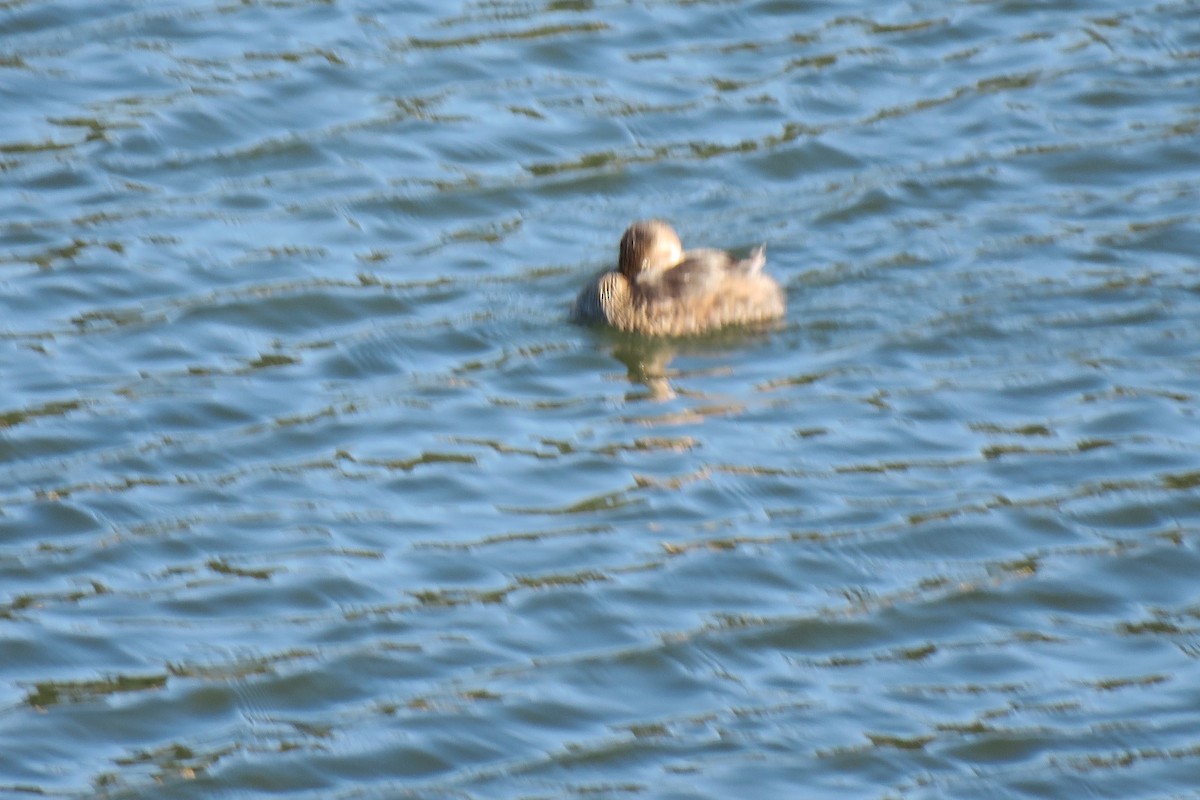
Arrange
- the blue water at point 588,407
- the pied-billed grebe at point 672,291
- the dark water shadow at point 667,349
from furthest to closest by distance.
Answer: the pied-billed grebe at point 672,291
the dark water shadow at point 667,349
the blue water at point 588,407

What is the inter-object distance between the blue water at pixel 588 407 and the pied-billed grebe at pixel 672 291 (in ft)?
0.44

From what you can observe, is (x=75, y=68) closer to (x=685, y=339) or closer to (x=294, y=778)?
(x=685, y=339)

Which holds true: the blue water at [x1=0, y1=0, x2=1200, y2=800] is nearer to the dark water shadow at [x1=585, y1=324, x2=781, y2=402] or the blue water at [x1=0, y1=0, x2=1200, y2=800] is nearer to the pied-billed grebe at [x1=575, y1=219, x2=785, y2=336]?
the dark water shadow at [x1=585, y1=324, x2=781, y2=402]

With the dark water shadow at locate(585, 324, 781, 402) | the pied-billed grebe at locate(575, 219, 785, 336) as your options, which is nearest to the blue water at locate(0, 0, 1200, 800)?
the dark water shadow at locate(585, 324, 781, 402)

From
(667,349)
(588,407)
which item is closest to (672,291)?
(667,349)

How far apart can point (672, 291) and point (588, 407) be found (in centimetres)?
110

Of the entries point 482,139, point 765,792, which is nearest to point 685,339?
point 482,139

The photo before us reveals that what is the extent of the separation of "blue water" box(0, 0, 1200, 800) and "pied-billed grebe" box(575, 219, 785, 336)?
134mm

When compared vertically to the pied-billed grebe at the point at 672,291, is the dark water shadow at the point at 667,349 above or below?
below

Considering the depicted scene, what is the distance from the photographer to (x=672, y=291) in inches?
453

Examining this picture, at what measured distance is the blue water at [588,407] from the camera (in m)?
7.95

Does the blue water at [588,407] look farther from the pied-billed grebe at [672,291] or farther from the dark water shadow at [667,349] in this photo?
the pied-billed grebe at [672,291]

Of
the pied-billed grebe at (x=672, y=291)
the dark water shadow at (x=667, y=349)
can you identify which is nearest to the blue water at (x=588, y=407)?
the dark water shadow at (x=667, y=349)

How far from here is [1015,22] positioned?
49.6 feet
